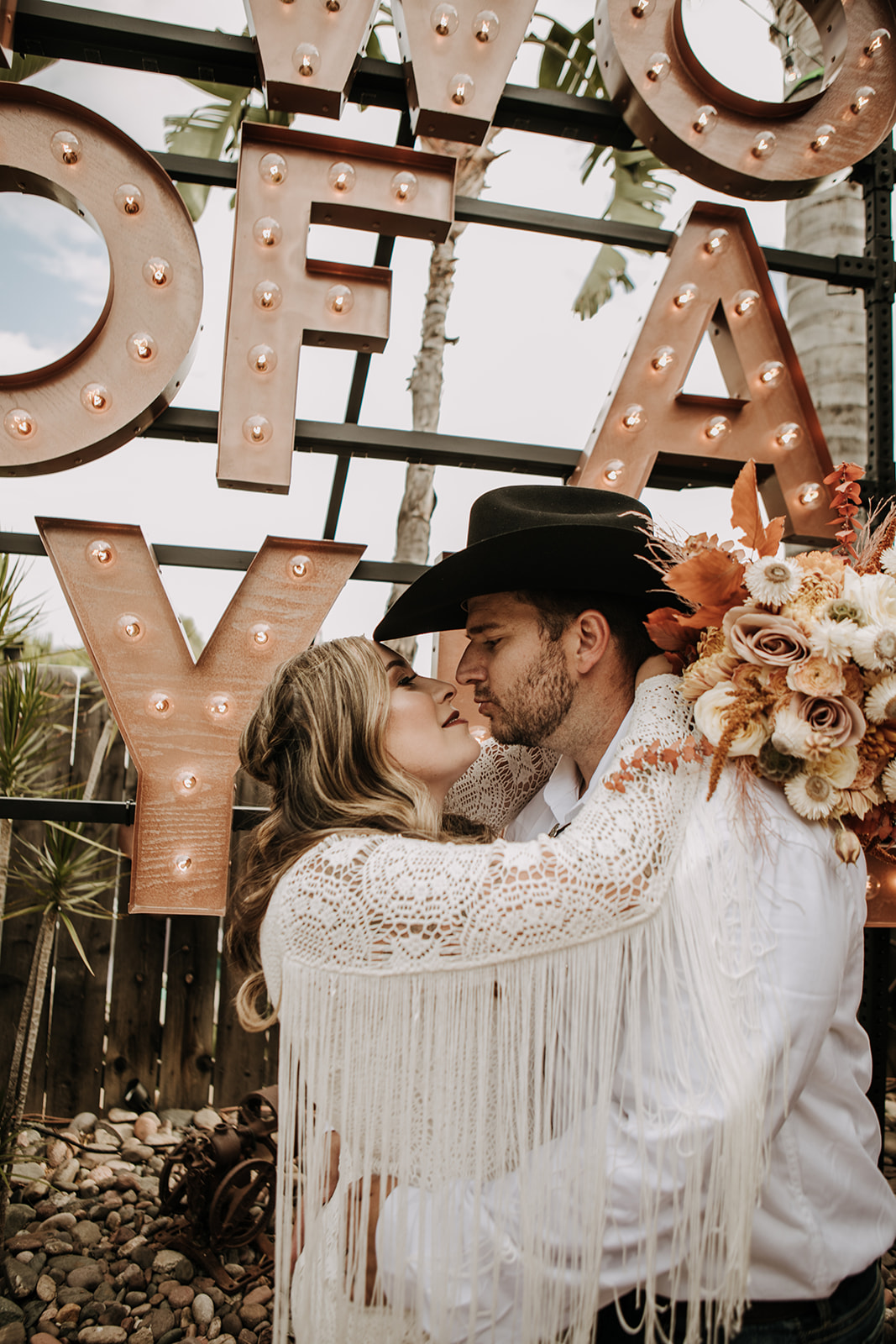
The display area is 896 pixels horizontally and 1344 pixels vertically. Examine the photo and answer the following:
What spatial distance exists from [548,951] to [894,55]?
3.18m

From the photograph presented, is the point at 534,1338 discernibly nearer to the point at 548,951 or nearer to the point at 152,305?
the point at 548,951

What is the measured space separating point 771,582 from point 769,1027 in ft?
2.18

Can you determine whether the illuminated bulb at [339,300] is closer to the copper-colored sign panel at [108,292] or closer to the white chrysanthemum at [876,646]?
the copper-colored sign panel at [108,292]

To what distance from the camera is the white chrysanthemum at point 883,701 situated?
125 centimetres

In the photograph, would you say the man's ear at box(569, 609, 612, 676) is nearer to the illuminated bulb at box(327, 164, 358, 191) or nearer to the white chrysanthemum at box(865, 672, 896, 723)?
the white chrysanthemum at box(865, 672, 896, 723)

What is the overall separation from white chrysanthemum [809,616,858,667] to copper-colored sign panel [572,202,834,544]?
4.62 feet

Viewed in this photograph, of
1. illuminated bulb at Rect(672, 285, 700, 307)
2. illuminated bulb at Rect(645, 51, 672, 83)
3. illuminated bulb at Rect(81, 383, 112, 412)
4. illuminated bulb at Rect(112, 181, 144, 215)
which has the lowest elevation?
illuminated bulb at Rect(81, 383, 112, 412)

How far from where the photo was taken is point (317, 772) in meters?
1.73

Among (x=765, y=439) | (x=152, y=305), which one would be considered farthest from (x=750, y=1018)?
(x=152, y=305)

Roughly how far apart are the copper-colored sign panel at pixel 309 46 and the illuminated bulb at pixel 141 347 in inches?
33.2

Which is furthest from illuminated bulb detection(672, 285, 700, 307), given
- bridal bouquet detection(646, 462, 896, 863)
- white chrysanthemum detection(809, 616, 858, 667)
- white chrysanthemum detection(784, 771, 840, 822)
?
white chrysanthemum detection(784, 771, 840, 822)

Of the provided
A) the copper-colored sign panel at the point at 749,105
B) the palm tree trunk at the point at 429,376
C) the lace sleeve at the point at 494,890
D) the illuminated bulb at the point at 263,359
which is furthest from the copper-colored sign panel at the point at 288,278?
the palm tree trunk at the point at 429,376

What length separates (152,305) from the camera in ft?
7.66

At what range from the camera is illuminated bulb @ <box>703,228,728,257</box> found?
2.65 meters
